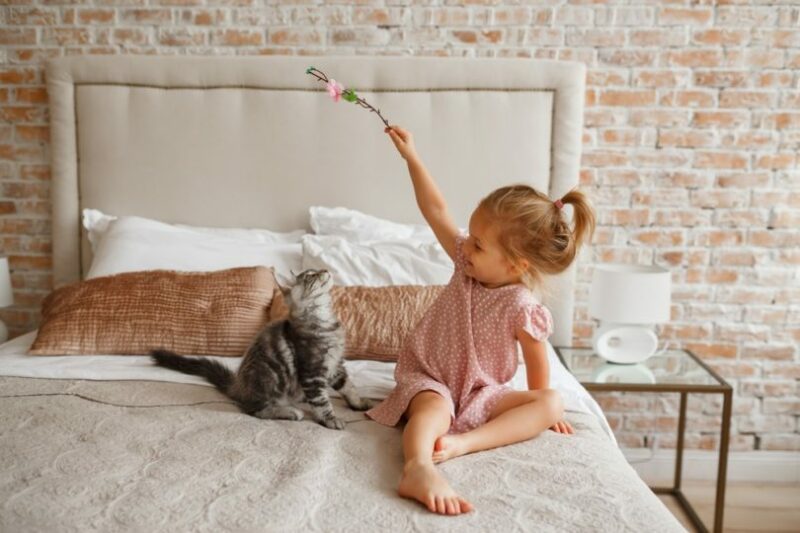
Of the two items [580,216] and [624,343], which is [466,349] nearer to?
[580,216]

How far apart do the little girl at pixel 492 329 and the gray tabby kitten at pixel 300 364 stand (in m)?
A: 0.16

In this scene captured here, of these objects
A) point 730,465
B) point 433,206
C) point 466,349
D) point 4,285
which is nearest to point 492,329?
point 466,349

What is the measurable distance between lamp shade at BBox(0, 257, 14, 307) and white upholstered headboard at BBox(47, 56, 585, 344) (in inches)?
10.2

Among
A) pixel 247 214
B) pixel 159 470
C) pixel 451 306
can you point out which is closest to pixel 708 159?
pixel 451 306

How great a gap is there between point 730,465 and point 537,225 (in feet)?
6.78

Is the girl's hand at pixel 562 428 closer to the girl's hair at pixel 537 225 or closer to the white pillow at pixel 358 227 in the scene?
the girl's hair at pixel 537 225

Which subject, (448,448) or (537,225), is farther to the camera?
(537,225)

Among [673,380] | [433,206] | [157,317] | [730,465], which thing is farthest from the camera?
[730,465]

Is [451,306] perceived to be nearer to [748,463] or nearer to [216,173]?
[216,173]

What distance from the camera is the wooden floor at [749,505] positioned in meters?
2.74

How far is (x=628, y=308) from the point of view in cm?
258

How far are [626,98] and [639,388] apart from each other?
4.20ft

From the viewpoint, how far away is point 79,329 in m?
2.27

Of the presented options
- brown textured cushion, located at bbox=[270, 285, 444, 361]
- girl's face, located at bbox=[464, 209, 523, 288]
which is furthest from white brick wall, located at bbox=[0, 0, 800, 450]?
girl's face, located at bbox=[464, 209, 523, 288]
